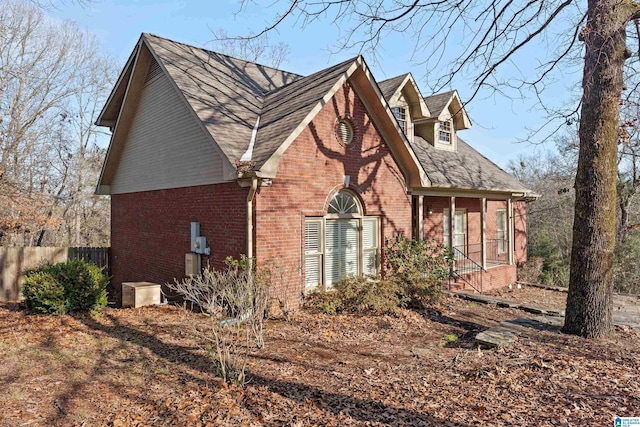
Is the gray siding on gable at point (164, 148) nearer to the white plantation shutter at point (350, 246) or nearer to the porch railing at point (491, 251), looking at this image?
the white plantation shutter at point (350, 246)

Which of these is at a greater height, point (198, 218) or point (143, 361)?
point (198, 218)

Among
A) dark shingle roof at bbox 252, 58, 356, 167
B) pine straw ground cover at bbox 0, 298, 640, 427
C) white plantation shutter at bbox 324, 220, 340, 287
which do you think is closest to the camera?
pine straw ground cover at bbox 0, 298, 640, 427

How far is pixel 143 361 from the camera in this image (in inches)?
256

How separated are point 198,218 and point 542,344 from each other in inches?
321

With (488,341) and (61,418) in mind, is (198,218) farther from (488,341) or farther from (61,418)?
(488,341)

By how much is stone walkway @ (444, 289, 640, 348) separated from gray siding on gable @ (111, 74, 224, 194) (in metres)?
6.57

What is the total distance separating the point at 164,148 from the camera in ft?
40.4

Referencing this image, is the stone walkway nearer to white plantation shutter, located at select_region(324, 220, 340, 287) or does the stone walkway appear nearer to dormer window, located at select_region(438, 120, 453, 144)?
white plantation shutter, located at select_region(324, 220, 340, 287)

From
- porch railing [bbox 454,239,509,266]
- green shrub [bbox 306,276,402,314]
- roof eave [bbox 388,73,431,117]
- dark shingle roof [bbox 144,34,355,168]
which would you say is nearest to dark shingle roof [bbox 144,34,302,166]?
dark shingle roof [bbox 144,34,355,168]

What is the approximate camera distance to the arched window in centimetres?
1102

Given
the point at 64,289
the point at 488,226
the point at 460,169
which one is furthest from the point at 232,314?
Result: the point at 488,226

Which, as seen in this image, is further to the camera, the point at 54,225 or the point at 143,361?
the point at 54,225

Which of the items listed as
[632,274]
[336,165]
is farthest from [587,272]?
[632,274]

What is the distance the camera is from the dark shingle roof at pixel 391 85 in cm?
1452
